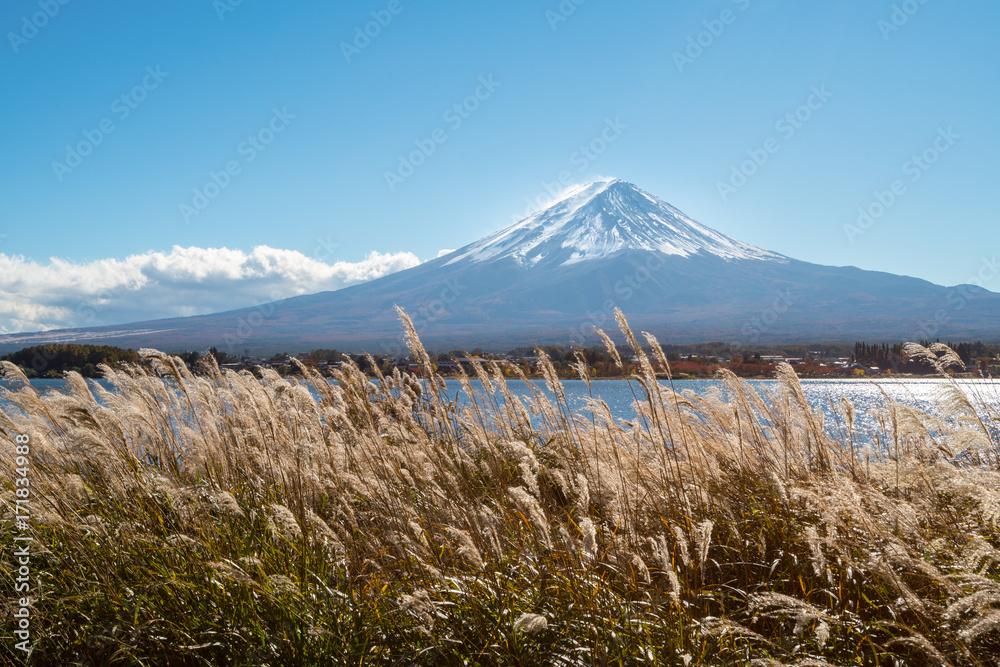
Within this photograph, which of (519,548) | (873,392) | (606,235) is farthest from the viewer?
(606,235)

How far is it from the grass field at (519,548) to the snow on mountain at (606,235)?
133 m

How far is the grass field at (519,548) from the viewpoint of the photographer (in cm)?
211

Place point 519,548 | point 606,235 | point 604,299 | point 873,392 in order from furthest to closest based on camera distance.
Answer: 1. point 606,235
2. point 604,299
3. point 873,392
4. point 519,548

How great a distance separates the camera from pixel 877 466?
397 centimetres

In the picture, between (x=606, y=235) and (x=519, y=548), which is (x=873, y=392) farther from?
(x=606, y=235)

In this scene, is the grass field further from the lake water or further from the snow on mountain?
the snow on mountain

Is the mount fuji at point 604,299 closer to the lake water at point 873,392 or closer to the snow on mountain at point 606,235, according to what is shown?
the snow on mountain at point 606,235

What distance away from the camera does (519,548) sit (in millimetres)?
2984

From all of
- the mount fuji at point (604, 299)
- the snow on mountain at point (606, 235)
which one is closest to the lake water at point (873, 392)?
the mount fuji at point (604, 299)

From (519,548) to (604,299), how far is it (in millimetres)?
114147

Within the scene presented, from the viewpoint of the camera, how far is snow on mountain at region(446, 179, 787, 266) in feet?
459

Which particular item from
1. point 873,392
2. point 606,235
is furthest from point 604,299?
point 873,392

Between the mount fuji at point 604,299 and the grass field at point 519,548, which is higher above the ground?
the mount fuji at point 604,299

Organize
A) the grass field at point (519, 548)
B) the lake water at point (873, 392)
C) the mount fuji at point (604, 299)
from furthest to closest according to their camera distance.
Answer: the mount fuji at point (604, 299)
the lake water at point (873, 392)
the grass field at point (519, 548)
